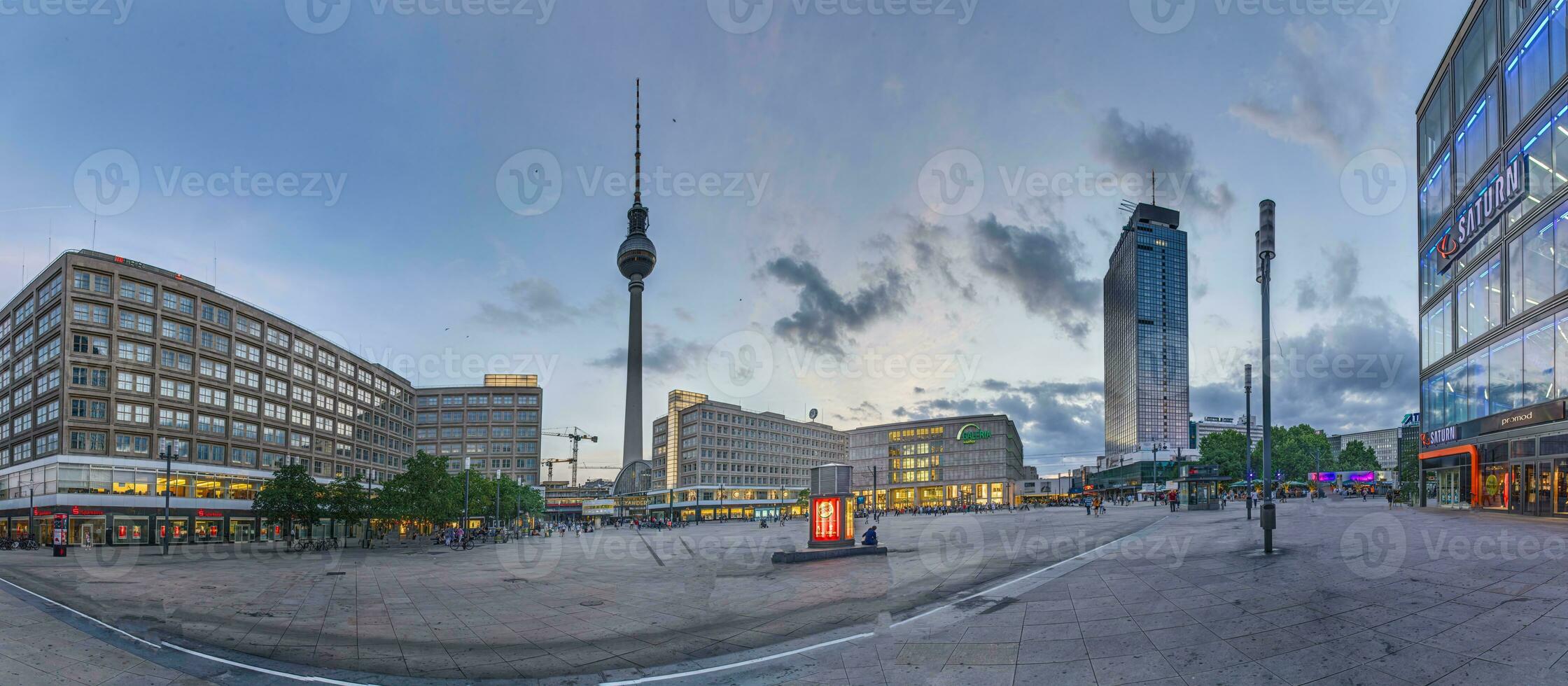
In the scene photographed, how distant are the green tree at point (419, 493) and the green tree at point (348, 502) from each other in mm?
1169

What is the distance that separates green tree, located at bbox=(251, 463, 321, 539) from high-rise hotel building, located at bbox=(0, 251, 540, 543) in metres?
9.24

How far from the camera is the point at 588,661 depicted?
12.4 meters

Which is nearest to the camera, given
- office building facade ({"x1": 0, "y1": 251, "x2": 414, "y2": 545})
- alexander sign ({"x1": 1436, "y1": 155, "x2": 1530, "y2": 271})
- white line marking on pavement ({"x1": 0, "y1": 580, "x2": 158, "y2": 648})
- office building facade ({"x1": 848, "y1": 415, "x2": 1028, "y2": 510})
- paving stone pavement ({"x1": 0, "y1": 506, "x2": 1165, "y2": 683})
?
paving stone pavement ({"x1": 0, "y1": 506, "x2": 1165, "y2": 683})

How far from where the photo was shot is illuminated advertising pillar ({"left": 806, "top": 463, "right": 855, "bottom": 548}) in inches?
1149

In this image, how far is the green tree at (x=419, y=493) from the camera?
55938 mm

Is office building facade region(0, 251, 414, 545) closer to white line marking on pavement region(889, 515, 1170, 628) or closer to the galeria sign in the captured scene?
white line marking on pavement region(889, 515, 1170, 628)

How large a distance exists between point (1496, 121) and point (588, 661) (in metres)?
51.6

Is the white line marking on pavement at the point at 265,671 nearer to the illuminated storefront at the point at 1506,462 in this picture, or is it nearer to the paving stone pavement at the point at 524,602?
the paving stone pavement at the point at 524,602

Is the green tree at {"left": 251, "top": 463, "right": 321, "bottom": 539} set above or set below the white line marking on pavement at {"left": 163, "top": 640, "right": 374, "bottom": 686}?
below

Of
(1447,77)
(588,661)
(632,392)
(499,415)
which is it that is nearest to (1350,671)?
(588,661)

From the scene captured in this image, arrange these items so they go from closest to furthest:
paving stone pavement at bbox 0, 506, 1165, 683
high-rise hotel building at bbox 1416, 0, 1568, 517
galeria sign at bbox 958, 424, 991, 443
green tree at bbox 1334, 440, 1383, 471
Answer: paving stone pavement at bbox 0, 506, 1165, 683
high-rise hotel building at bbox 1416, 0, 1568, 517
galeria sign at bbox 958, 424, 991, 443
green tree at bbox 1334, 440, 1383, 471

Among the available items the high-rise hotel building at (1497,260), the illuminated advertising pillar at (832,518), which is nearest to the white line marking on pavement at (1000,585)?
the illuminated advertising pillar at (832,518)

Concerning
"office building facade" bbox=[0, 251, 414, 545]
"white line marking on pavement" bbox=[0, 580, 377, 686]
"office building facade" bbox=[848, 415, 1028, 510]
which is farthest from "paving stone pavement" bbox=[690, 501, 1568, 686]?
"office building facade" bbox=[848, 415, 1028, 510]

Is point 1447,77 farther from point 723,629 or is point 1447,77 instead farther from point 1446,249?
point 723,629
